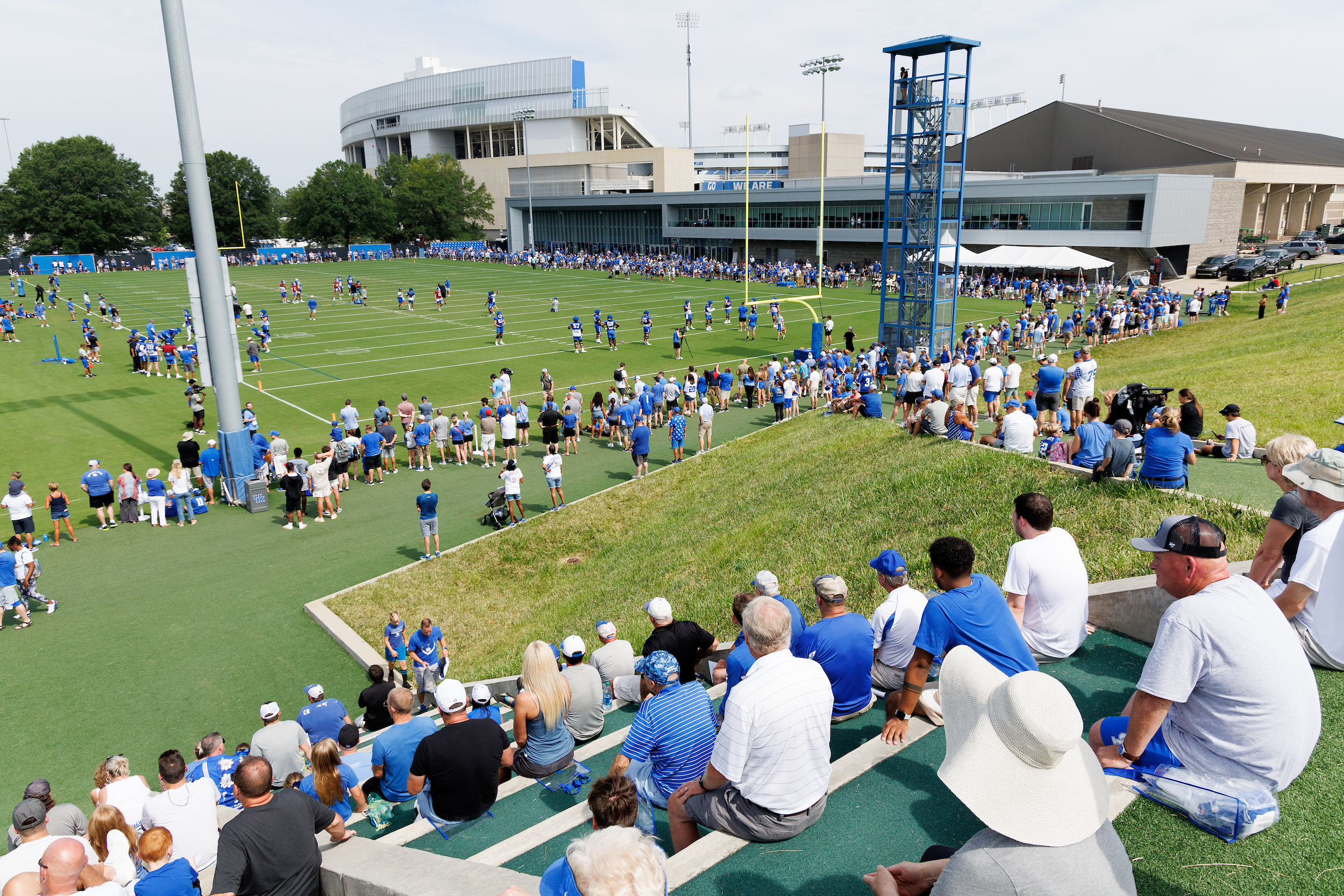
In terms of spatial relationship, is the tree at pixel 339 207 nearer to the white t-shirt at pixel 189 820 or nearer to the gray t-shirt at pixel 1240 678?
the white t-shirt at pixel 189 820

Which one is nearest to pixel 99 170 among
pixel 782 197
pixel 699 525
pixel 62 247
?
pixel 62 247

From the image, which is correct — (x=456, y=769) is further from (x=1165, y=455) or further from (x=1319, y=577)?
(x=1165, y=455)

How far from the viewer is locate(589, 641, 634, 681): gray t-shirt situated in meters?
7.71

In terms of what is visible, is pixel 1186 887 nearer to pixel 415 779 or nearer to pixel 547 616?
pixel 415 779

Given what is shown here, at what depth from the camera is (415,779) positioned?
5.73m

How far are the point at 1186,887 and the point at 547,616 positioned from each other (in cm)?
978

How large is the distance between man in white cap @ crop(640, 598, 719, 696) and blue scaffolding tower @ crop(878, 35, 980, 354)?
881 inches

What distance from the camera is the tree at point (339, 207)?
97.8 meters

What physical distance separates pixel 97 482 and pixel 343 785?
13675 millimetres

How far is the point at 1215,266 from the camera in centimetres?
5194

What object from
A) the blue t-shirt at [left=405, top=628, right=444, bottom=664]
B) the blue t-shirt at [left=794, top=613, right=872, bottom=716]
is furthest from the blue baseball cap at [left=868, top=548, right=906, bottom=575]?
the blue t-shirt at [left=405, top=628, right=444, bottom=664]

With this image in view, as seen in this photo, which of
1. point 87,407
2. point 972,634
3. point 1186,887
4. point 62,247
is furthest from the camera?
point 62,247

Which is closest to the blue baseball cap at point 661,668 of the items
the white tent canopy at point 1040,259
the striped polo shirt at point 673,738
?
the striped polo shirt at point 673,738

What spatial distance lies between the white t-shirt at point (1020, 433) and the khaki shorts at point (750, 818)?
981 centimetres
